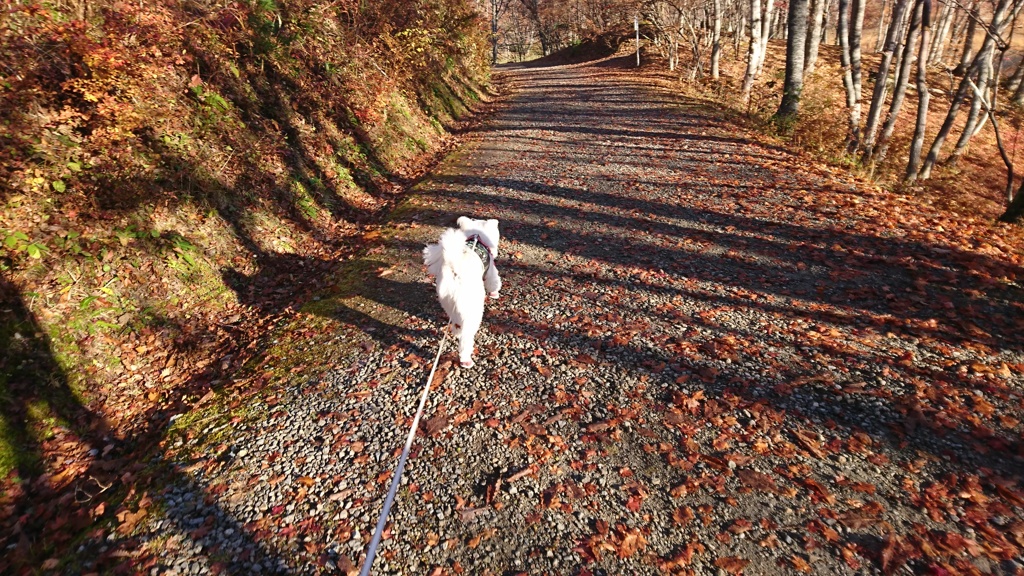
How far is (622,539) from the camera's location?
110 inches

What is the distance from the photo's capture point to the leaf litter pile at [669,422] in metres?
2.74

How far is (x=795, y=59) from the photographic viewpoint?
37.8 feet

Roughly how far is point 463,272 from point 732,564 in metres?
2.81

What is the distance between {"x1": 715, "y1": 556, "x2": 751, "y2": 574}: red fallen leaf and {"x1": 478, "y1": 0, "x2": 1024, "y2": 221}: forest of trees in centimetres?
842

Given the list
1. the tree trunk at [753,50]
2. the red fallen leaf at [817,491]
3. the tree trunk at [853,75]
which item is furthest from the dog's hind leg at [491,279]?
the tree trunk at [753,50]

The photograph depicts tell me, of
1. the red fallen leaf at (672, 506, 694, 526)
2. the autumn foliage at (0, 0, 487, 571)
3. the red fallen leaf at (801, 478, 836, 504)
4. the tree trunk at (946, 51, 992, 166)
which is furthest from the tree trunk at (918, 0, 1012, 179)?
the autumn foliage at (0, 0, 487, 571)

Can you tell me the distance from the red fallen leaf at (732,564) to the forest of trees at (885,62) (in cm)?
A: 842

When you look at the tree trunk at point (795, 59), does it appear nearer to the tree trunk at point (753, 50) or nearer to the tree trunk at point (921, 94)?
the tree trunk at point (921, 94)

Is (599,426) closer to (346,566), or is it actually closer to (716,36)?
(346,566)

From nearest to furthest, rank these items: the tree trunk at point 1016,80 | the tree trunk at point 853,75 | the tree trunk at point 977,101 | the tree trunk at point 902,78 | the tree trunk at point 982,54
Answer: the tree trunk at point 902,78
the tree trunk at point 982,54
the tree trunk at point 977,101
the tree trunk at point 853,75
the tree trunk at point 1016,80

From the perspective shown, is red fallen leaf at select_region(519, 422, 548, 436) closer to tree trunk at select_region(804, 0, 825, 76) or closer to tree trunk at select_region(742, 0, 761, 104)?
tree trunk at select_region(742, 0, 761, 104)

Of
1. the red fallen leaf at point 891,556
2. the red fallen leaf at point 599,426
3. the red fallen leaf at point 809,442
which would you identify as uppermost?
the red fallen leaf at point 599,426

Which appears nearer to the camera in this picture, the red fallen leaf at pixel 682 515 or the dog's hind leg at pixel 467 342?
the red fallen leaf at pixel 682 515

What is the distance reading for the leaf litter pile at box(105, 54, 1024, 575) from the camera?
9.00ft
